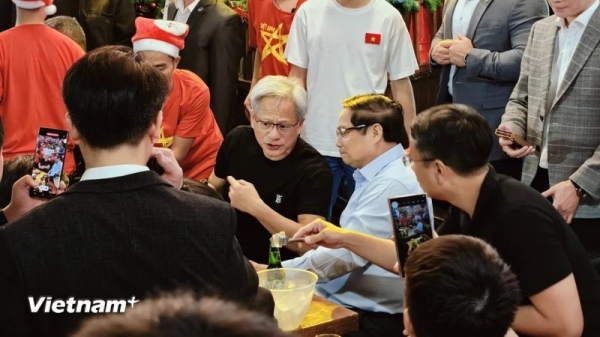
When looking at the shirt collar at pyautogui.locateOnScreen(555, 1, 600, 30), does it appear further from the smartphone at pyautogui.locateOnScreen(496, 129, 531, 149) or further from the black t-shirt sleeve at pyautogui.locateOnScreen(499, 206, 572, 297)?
the black t-shirt sleeve at pyautogui.locateOnScreen(499, 206, 572, 297)

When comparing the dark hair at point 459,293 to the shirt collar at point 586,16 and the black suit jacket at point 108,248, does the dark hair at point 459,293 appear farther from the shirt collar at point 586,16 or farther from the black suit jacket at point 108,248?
the shirt collar at point 586,16

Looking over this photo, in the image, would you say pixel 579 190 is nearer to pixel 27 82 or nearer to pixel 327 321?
pixel 327 321

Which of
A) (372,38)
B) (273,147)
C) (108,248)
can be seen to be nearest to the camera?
(108,248)

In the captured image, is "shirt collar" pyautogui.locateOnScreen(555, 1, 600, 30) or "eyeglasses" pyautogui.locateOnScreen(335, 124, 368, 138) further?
"shirt collar" pyautogui.locateOnScreen(555, 1, 600, 30)

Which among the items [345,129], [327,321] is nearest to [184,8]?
[345,129]

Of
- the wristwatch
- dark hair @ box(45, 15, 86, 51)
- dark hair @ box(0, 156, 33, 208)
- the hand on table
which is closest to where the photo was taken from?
dark hair @ box(0, 156, 33, 208)

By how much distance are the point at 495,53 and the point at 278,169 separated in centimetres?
118

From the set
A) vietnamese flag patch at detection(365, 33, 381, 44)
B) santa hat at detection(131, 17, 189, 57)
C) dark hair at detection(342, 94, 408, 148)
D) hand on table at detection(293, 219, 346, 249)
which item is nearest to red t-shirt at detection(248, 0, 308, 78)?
vietnamese flag patch at detection(365, 33, 381, 44)

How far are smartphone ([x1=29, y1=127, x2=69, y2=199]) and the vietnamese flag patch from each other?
2150mm

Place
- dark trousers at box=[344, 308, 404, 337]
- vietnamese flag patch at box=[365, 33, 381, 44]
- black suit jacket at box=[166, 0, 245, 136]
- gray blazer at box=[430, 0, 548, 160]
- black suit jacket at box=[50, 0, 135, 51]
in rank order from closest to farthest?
1. dark trousers at box=[344, 308, 404, 337]
2. gray blazer at box=[430, 0, 548, 160]
3. vietnamese flag patch at box=[365, 33, 381, 44]
4. black suit jacket at box=[166, 0, 245, 136]
5. black suit jacket at box=[50, 0, 135, 51]

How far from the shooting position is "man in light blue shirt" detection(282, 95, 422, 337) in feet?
9.74

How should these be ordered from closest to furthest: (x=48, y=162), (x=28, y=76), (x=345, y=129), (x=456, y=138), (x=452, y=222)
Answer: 1. (x=48, y=162)
2. (x=456, y=138)
3. (x=452, y=222)
4. (x=345, y=129)
5. (x=28, y=76)

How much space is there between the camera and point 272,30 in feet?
15.2

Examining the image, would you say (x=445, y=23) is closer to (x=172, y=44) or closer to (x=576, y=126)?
(x=576, y=126)
